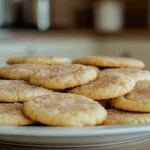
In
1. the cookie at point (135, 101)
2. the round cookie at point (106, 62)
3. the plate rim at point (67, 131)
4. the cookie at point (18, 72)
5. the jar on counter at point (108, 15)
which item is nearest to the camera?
the plate rim at point (67, 131)

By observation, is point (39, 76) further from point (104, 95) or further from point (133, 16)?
point (133, 16)

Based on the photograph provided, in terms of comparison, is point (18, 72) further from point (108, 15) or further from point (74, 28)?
point (108, 15)

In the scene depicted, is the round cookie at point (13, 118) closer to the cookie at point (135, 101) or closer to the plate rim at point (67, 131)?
the plate rim at point (67, 131)

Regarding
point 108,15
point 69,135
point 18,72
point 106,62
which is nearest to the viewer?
point 69,135

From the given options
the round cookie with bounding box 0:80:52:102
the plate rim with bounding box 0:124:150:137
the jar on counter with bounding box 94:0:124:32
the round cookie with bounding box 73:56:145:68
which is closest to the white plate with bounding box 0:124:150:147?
the plate rim with bounding box 0:124:150:137

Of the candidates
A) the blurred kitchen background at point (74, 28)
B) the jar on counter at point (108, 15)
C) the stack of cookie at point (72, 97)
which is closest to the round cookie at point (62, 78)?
the stack of cookie at point (72, 97)

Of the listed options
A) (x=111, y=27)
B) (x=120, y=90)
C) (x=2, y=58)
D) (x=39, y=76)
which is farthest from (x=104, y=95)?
(x=111, y=27)

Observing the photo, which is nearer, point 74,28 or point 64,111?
point 64,111

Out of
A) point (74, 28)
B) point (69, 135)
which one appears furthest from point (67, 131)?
point (74, 28)
